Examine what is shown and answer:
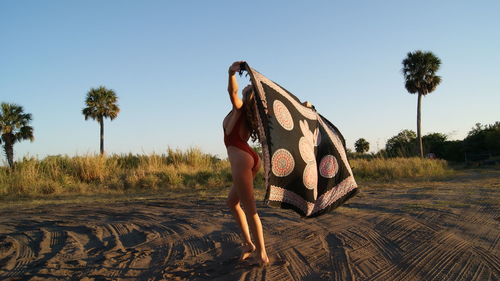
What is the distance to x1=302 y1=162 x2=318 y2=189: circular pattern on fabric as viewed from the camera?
3463 mm

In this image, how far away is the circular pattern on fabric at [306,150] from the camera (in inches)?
136

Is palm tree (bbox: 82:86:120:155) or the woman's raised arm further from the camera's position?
palm tree (bbox: 82:86:120:155)


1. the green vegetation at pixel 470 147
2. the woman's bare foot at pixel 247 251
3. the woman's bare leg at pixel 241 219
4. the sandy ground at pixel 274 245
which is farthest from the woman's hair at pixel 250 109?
the green vegetation at pixel 470 147

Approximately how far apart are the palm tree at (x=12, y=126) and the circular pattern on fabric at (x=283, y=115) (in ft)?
95.2

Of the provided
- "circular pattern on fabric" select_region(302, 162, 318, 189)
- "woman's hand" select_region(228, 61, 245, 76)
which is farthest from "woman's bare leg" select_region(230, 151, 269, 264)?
"woman's hand" select_region(228, 61, 245, 76)

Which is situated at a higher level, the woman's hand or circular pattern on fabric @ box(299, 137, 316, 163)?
the woman's hand

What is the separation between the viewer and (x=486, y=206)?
602cm

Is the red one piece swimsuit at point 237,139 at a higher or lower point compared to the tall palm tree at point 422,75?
lower

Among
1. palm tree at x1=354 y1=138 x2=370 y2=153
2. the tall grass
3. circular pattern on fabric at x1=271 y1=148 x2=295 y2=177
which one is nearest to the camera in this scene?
circular pattern on fabric at x1=271 y1=148 x2=295 y2=177

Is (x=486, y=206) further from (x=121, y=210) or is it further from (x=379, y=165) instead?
(x=379, y=165)

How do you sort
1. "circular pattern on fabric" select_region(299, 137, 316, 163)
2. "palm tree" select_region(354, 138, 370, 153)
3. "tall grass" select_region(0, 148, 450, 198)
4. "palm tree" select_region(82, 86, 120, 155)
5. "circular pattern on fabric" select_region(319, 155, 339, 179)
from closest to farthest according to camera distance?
1. "circular pattern on fabric" select_region(299, 137, 316, 163)
2. "circular pattern on fabric" select_region(319, 155, 339, 179)
3. "tall grass" select_region(0, 148, 450, 198)
4. "palm tree" select_region(82, 86, 120, 155)
5. "palm tree" select_region(354, 138, 370, 153)

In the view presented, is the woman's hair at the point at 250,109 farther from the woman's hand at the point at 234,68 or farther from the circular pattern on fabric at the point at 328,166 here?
the circular pattern on fabric at the point at 328,166

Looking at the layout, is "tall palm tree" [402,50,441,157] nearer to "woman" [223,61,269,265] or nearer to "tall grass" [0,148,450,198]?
"tall grass" [0,148,450,198]

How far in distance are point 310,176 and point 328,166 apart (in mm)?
380
